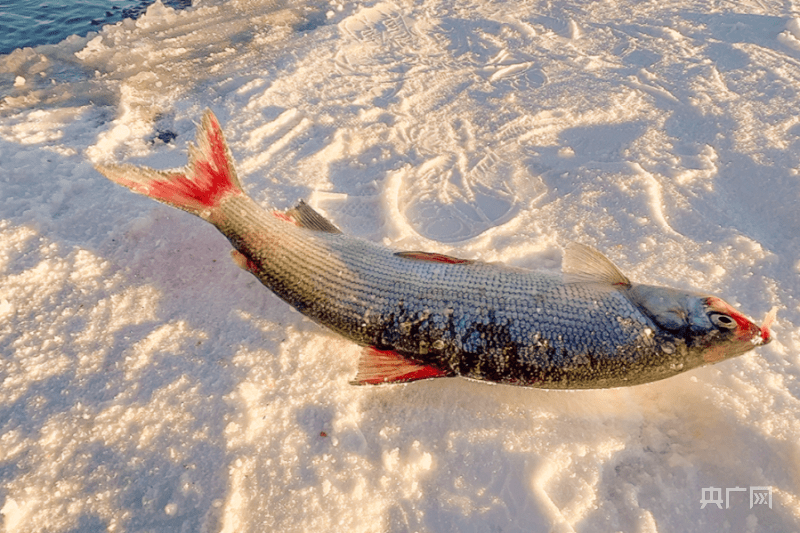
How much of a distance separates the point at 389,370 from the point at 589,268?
162 centimetres

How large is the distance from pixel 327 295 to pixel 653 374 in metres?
2.15

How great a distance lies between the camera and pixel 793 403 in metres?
2.91

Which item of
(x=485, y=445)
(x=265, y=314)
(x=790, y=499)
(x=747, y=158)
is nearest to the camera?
(x=790, y=499)

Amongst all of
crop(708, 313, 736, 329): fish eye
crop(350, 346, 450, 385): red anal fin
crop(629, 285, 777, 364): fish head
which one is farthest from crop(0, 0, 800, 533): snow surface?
crop(708, 313, 736, 329): fish eye

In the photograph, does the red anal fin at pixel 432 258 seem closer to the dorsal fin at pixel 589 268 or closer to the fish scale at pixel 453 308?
the fish scale at pixel 453 308

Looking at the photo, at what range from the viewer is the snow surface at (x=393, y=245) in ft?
8.69

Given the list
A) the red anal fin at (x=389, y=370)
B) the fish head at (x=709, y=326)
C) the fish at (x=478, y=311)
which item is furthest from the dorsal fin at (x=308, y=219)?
the fish head at (x=709, y=326)

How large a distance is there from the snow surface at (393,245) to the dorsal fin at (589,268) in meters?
0.65

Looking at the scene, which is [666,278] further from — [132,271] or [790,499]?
[132,271]

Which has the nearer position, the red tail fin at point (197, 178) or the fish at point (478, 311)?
the fish at point (478, 311)

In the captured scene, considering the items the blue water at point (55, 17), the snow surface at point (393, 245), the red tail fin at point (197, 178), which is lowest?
the snow surface at point (393, 245)

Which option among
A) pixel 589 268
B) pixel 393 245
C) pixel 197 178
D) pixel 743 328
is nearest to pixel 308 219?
pixel 393 245

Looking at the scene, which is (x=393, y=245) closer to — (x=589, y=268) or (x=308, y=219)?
(x=308, y=219)

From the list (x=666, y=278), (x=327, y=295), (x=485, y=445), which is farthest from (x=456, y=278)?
(x=666, y=278)
